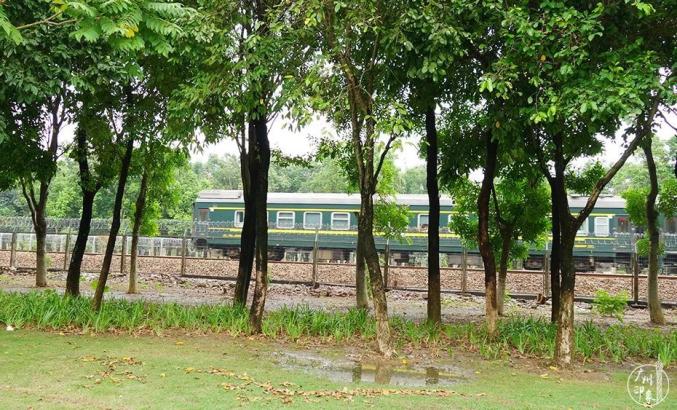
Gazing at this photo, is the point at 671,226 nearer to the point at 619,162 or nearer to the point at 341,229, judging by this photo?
the point at 341,229

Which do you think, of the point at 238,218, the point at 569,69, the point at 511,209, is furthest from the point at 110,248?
the point at 238,218

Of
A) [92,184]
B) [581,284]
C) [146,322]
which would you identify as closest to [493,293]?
[146,322]

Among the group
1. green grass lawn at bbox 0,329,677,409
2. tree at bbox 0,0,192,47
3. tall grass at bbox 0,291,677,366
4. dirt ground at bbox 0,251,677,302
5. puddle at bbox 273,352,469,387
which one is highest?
tree at bbox 0,0,192,47

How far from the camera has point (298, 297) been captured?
16.1 metres

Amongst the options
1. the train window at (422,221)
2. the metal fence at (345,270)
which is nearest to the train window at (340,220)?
the metal fence at (345,270)

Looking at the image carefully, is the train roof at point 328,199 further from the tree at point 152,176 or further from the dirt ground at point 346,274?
the tree at point 152,176

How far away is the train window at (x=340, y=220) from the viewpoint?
23736 mm

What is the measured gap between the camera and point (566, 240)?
7688 mm

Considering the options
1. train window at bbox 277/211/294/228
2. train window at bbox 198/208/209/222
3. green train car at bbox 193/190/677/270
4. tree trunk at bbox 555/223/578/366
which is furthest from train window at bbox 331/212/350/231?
tree trunk at bbox 555/223/578/366

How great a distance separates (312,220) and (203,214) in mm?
4895

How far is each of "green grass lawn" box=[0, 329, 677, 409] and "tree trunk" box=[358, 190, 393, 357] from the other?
0.72 m

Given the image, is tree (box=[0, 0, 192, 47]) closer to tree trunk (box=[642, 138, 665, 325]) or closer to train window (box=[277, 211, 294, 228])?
tree trunk (box=[642, 138, 665, 325])

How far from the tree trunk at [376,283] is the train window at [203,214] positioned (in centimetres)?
1824

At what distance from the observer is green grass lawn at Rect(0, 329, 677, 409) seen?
5.27 meters
